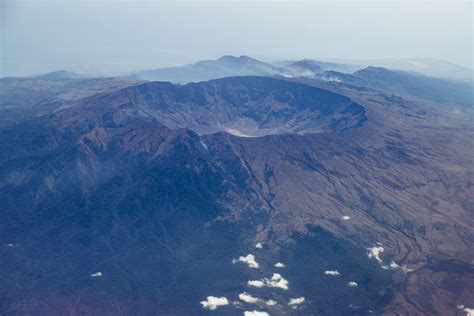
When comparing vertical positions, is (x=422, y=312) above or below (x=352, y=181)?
below

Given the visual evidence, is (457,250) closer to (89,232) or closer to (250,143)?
(250,143)

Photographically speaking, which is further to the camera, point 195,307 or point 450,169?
point 450,169

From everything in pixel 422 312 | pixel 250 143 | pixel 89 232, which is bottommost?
pixel 422 312

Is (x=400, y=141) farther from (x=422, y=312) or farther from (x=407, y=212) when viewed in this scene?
(x=422, y=312)

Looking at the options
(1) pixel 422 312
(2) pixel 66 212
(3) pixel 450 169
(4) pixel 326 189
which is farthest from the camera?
(3) pixel 450 169

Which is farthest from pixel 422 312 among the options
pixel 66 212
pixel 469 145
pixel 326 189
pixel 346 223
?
pixel 469 145

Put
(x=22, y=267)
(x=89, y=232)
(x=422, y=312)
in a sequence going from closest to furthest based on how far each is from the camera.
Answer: (x=422, y=312) → (x=22, y=267) → (x=89, y=232)
